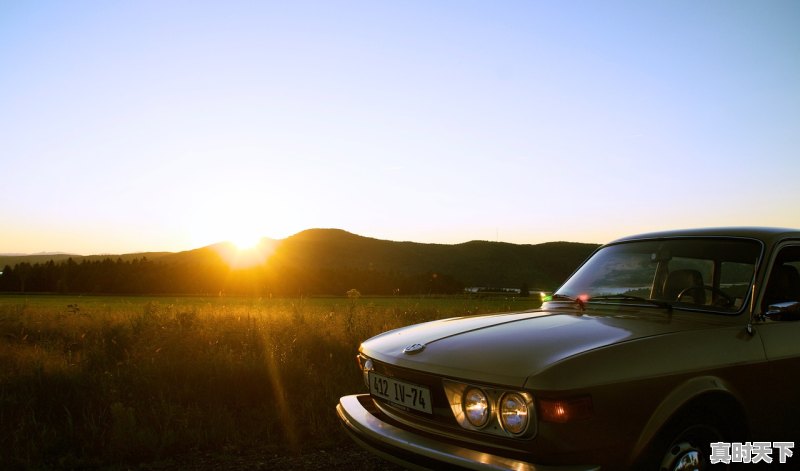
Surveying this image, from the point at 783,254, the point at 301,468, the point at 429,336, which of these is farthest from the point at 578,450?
the point at 301,468

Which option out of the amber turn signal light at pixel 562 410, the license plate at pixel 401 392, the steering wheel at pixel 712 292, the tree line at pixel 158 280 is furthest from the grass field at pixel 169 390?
the tree line at pixel 158 280

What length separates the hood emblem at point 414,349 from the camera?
3.02 meters

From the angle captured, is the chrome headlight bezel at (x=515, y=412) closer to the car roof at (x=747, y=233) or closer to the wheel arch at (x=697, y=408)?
the wheel arch at (x=697, y=408)

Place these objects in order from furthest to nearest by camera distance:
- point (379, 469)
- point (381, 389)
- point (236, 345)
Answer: point (236, 345), point (379, 469), point (381, 389)

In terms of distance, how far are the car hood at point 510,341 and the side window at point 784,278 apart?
0.78 m

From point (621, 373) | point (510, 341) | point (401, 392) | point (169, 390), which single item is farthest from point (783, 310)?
point (169, 390)

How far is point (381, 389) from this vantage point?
10.7ft

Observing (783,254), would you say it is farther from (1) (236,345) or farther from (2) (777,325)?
(1) (236,345)

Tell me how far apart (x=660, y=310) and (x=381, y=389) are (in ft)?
5.61

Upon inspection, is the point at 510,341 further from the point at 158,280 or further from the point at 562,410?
the point at 158,280

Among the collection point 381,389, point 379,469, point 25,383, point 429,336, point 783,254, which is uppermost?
point 783,254

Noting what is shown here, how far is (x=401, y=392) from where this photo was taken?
304 centimetres

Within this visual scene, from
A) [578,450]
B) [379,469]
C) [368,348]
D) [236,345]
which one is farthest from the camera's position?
[236,345]

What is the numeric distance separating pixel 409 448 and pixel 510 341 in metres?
0.72
